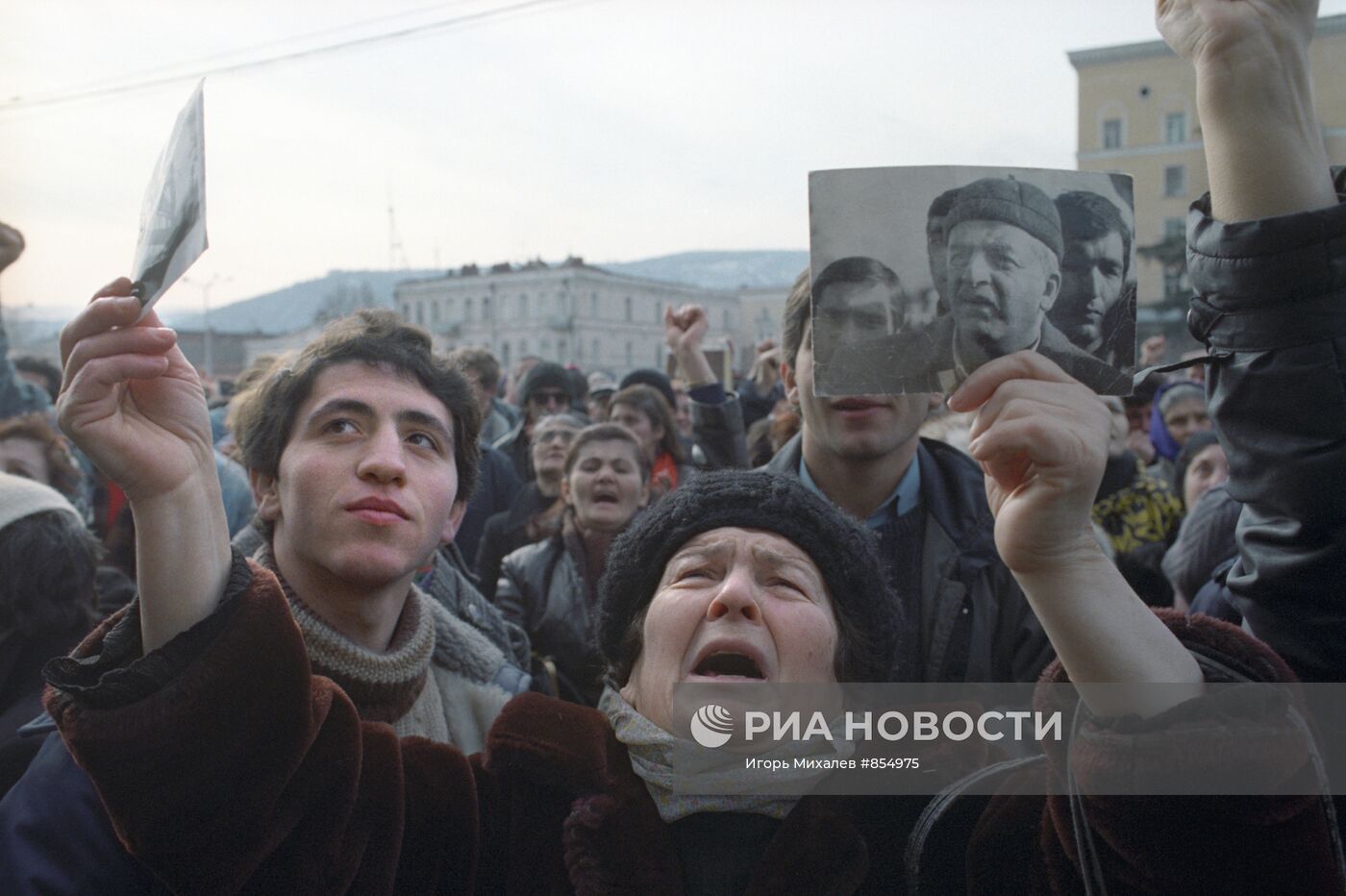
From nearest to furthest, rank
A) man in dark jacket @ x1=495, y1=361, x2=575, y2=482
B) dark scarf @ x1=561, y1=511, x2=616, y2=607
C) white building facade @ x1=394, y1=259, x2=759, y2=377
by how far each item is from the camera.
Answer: dark scarf @ x1=561, y1=511, x2=616, y2=607, man in dark jacket @ x1=495, y1=361, x2=575, y2=482, white building facade @ x1=394, y1=259, x2=759, y2=377

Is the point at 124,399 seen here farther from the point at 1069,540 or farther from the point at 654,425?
the point at 654,425

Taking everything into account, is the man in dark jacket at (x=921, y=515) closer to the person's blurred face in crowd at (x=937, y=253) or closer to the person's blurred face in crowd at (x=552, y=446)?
the person's blurred face in crowd at (x=937, y=253)

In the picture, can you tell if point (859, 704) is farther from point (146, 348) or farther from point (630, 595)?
point (146, 348)

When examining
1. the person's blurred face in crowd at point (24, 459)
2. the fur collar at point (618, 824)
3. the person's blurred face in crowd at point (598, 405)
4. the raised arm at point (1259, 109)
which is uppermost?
the raised arm at point (1259, 109)

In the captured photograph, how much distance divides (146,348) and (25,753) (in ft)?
3.72

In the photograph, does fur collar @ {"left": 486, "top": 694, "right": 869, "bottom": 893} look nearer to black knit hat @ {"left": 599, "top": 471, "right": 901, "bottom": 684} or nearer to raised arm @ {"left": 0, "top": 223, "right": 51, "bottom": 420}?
black knit hat @ {"left": 599, "top": 471, "right": 901, "bottom": 684}

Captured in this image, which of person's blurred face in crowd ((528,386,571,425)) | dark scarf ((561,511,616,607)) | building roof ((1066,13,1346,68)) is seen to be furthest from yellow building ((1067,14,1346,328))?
person's blurred face in crowd ((528,386,571,425))

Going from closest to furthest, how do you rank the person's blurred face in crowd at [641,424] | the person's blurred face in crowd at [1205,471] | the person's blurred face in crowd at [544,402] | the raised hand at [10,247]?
the raised hand at [10,247], the person's blurred face in crowd at [1205,471], the person's blurred face in crowd at [641,424], the person's blurred face in crowd at [544,402]

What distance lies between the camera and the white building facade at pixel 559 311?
11188 millimetres

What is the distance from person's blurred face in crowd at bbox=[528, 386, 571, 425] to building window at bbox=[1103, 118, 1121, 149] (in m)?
3.56

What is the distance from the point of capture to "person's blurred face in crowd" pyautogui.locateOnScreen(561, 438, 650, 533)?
12.7 ft

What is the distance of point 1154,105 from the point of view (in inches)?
104

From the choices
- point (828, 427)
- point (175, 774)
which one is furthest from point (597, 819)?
point (828, 427)

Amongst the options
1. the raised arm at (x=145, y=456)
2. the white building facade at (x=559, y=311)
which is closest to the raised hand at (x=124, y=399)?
the raised arm at (x=145, y=456)
